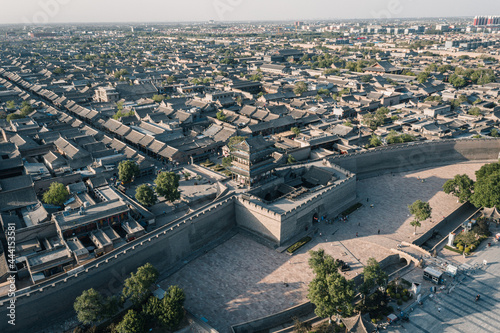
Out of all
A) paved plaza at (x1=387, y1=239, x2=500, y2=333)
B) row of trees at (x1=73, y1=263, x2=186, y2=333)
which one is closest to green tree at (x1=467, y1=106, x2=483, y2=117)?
paved plaza at (x1=387, y1=239, x2=500, y2=333)

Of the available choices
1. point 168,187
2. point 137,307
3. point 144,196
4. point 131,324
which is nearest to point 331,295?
point 131,324

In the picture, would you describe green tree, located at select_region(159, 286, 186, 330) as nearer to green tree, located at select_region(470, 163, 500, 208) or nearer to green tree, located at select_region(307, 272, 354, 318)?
green tree, located at select_region(307, 272, 354, 318)

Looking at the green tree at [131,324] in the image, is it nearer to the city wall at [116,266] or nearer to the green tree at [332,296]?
the city wall at [116,266]

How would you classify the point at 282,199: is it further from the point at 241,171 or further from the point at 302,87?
the point at 302,87

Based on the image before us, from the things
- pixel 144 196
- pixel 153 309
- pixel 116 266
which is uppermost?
pixel 144 196

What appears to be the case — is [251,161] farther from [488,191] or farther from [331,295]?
[488,191]

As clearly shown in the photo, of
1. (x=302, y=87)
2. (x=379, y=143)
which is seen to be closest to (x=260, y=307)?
(x=379, y=143)
